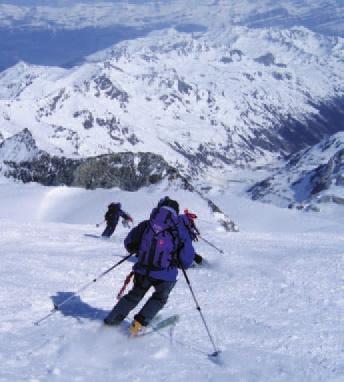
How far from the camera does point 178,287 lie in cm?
1497

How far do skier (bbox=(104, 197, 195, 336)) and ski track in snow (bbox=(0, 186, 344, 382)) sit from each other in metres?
0.44

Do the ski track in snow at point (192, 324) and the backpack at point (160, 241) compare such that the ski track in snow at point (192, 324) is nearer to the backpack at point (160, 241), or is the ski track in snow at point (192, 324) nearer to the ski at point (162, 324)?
the ski at point (162, 324)

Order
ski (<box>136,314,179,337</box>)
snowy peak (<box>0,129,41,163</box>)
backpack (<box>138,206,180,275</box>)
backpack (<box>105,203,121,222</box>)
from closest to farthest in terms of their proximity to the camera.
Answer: backpack (<box>138,206,180,275</box>) < ski (<box>136,314,179,337</box>) < backpack (<box>105,203,121,222</box>) < snowy peak (<box>0,129,41,163</box>)

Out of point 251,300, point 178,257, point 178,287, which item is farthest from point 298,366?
point 178,287

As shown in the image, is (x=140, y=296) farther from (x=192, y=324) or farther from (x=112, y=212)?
(x=112, y=212)

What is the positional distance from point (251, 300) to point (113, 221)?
1472cm

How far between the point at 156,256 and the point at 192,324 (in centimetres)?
185

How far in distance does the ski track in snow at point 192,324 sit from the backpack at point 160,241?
141 centimetres

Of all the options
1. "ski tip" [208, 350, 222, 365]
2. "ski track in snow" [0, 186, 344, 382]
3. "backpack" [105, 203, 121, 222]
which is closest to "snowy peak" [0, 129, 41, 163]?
"backpack" [105, 203, 121, 222]

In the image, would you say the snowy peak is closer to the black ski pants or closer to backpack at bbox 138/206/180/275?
the black ski pants

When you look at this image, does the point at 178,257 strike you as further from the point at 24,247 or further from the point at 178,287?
the point at 24,247

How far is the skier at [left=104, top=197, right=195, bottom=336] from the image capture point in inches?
417

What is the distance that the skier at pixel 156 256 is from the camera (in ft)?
34.8

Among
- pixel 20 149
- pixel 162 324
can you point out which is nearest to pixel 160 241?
pixel 162 324
